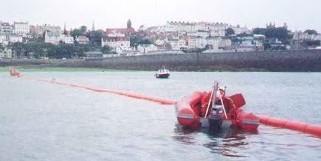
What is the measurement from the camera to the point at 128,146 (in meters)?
28.3

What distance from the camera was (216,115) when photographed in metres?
31.6

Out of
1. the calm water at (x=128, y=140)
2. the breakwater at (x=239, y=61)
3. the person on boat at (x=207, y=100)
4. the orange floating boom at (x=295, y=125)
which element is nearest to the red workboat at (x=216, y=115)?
the person on boat at (x=207, y=100)

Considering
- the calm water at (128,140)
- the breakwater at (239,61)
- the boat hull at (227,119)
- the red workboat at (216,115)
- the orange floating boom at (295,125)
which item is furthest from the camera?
the breakwater at (239,61)

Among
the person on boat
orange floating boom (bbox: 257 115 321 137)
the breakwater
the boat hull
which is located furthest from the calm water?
the breakwater

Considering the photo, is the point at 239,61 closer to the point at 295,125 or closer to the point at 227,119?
the point at 295,125

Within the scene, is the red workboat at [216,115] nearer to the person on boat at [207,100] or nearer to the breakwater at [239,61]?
the person on boat at [207,100]

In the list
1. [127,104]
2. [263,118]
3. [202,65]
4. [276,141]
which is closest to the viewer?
[276,141]

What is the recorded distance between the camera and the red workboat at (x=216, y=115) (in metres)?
31.8

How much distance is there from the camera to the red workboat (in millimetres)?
31812

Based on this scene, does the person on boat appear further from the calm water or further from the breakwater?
the breakwater

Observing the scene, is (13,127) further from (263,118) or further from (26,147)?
(263,118)

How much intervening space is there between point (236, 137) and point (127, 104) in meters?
24.7

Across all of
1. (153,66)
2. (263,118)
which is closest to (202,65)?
(153,66)

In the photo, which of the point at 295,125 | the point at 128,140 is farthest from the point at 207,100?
the point at 128,140
